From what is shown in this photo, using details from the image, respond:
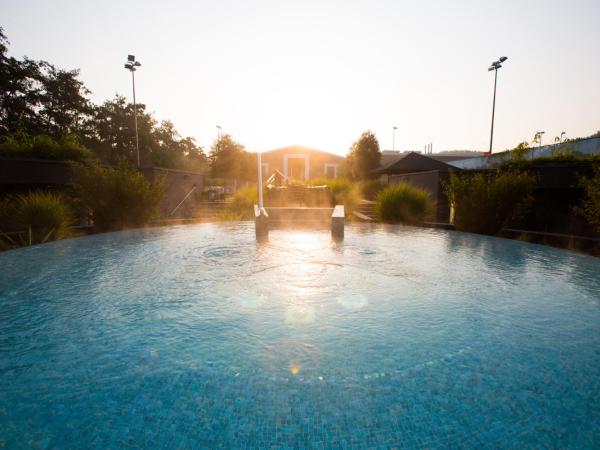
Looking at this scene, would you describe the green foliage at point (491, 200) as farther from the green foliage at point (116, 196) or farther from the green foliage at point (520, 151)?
the green foliage at point (116, 196)

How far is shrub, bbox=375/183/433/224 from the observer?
35.3ft

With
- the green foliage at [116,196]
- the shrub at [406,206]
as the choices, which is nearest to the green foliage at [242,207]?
the green foliage at [116,196]

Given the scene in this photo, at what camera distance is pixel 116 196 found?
916cm

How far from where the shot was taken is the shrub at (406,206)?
10.8 m

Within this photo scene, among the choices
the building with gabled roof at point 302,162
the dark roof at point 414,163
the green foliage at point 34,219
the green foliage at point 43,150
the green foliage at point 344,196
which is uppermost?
the building with gabled roof at point 302,162

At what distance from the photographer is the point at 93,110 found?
35812mm

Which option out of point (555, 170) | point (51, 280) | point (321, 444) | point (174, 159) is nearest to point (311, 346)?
point (321, 444)

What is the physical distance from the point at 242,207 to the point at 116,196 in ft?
19.3

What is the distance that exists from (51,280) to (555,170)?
1302cm

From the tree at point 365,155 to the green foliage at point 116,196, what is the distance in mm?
24829

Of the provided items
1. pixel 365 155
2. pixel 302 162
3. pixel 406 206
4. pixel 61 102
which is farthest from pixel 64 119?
pixel 406 206

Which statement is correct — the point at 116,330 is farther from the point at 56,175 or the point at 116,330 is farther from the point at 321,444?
the point at 56,175

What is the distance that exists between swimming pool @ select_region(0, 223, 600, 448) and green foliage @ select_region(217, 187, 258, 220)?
7389 mm

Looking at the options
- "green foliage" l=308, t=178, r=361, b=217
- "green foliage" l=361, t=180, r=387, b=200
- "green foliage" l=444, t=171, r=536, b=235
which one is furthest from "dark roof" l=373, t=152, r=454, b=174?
"green foliage" l=444, t=171, r=536, b=235
